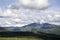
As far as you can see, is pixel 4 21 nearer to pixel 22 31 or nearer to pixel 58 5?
pixel 22 31

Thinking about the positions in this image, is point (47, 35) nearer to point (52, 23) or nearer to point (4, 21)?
point (52, 23)

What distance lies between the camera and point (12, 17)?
7121 mm

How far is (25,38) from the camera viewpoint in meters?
7.13

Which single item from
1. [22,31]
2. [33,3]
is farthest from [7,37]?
[33,3]

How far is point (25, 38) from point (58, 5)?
Result: 0.82m

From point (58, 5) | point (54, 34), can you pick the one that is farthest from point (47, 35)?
point (58, 5)

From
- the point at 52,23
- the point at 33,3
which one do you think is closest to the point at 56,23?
the point at 52,23

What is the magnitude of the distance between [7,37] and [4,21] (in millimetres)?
285

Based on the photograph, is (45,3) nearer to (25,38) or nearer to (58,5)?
(58,5)

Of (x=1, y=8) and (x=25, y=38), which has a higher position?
(x=1, y=8)

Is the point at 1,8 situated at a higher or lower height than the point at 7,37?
higher

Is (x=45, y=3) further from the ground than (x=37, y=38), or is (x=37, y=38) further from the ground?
(x=45, y=3)

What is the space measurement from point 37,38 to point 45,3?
63cm

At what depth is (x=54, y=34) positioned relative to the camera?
712 centimetres
